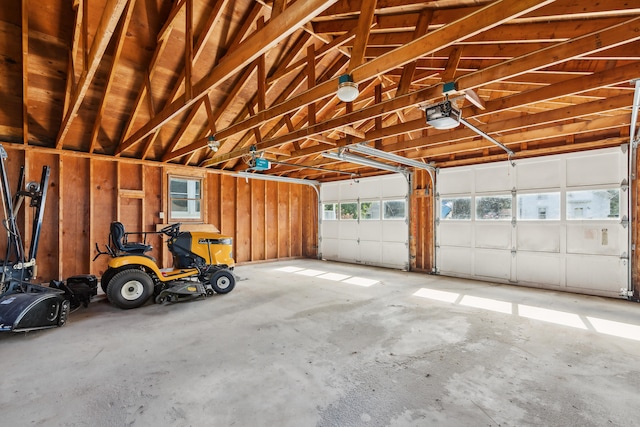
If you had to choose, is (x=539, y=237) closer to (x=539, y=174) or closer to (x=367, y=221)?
(x=539, y=174)

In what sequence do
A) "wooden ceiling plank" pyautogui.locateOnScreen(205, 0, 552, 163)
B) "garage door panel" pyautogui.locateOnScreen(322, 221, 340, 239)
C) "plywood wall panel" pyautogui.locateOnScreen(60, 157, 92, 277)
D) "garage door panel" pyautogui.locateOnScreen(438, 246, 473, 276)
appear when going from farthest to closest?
"garage door panel" pyautogui.locateOnScreen(322, 221, 340, 239)
"garage door panel" pyautogui.locateOnScreen(438, 246, 473, 276)
"plywood wall panel" pyautogui.locateOnScreen(60, 157, 92, 277)
"wooden ceiling plank" pyautogui.locateOnScreen(205, 0, 552, 163)

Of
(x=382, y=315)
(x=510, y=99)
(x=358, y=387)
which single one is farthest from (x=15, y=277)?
(x=510, y=99)

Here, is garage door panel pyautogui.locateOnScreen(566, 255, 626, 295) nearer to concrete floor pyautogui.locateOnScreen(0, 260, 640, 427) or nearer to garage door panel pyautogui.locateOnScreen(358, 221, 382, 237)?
concrete floor pyautogui.locateOnScreen(0, 260, 640, 427)

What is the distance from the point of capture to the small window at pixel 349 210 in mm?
9282

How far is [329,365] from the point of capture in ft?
8.88

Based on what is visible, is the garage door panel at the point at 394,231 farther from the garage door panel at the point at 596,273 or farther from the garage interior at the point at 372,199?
the garage door panel at the point at 596,273

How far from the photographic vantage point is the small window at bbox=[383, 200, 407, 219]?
8.13 meters

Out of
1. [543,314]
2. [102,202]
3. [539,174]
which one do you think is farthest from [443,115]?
[102,202]

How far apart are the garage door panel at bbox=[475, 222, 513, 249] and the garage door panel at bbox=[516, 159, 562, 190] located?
0.91 metres

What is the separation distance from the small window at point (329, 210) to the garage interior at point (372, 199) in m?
1.64

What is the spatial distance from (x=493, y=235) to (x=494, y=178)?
4.16 ft

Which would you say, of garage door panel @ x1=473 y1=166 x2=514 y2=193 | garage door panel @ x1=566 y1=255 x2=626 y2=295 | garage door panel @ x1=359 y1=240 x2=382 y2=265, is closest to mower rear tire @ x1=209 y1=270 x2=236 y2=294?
garage door panel @ x1=359 y1=240 x2=382 y2=265

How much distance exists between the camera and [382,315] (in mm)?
4137

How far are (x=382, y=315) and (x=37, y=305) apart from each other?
4.18m
